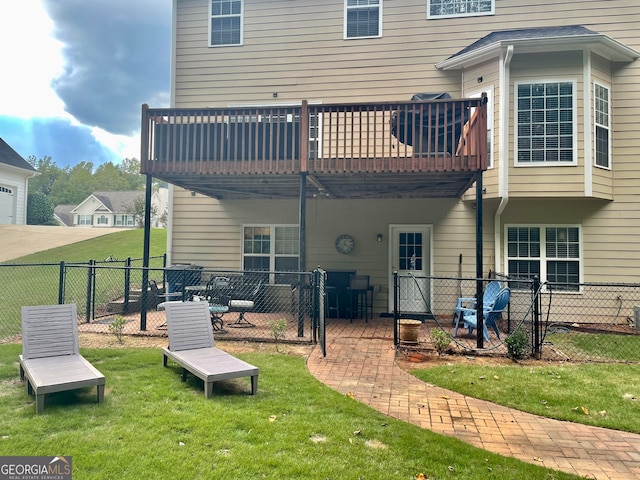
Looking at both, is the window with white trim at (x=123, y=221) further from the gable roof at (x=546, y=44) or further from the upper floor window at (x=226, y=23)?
the gable roof at (x=546, y=44)

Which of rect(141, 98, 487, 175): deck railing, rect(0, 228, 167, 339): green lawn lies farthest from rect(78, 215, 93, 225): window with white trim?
rect(141, 98, 487, 175): deck railing

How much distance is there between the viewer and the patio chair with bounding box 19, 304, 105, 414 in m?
3.75

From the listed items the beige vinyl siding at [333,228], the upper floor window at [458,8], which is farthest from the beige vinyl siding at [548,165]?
the upper floor window at [458,8]

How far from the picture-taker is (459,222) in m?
9.19

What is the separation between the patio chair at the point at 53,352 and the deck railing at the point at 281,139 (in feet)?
10.6

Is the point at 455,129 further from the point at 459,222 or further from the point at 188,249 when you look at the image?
the point at 188,249

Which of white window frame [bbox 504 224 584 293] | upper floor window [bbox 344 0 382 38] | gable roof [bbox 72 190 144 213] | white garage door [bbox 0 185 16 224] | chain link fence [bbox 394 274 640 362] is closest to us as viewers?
chain link fence [bbox 394 274 640 362]

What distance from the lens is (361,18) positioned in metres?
9.59

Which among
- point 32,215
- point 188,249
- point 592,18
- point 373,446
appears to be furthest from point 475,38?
point 32,215

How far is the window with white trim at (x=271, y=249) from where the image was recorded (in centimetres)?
991

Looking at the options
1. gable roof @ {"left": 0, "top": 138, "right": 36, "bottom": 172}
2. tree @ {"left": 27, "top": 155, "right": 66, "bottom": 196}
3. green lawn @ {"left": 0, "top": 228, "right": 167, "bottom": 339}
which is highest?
tree @ {"left": 27, "top": 155, "right": 66, "bottom": 196}

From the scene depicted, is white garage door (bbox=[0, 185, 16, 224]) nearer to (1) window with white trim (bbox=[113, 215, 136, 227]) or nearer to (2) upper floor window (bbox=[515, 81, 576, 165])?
(2) upper floor window (bbox=[515, 81, 576, 165])

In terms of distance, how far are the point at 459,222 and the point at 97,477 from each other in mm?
8365

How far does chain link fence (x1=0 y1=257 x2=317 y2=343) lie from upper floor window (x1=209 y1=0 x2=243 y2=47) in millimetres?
5863
